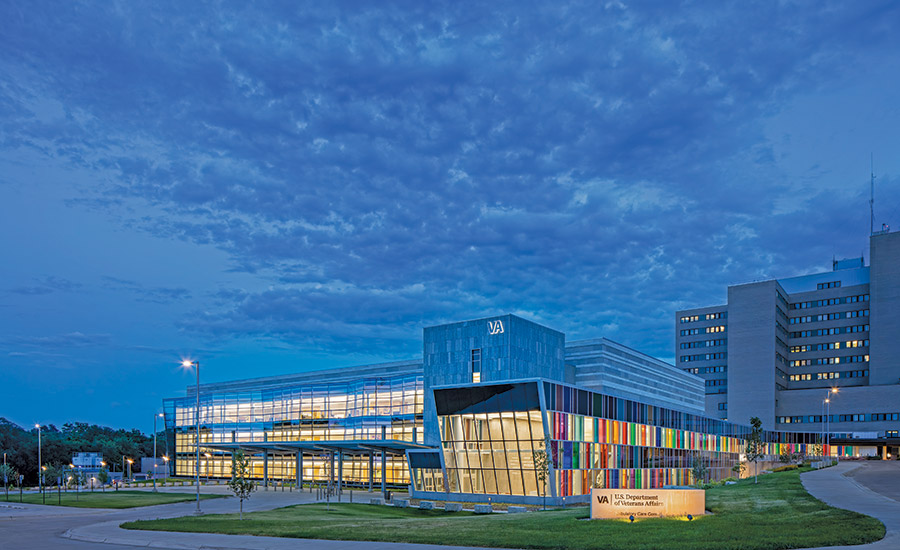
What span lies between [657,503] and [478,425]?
29.2m

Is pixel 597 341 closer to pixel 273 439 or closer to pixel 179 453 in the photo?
pixel 273 439

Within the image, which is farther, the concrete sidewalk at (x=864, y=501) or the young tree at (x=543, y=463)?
the young tree at (x=543, y=463)

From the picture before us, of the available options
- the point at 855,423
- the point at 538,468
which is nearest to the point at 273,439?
the point at 538,468

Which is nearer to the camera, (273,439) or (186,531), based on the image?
(186,531)

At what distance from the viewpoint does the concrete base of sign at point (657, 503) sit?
29641 millimetres

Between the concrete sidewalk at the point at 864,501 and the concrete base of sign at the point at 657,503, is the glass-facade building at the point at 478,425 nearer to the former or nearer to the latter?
Answer: the concrete sidewalk at the point at 864,501

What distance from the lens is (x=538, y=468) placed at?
52719 millimetres

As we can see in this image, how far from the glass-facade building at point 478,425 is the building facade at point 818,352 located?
30.4 ft

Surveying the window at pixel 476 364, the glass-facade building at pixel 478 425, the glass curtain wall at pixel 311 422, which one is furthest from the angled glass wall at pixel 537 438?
the glass curtain wall at pixel 311 422

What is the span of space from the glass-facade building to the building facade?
9275 millimetres

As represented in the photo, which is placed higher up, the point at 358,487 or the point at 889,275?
the point at 889,275

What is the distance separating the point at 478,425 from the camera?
5812 centimetres

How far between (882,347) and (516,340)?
4127 inches

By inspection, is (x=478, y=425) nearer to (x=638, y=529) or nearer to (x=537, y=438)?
(x=537, y=438)
